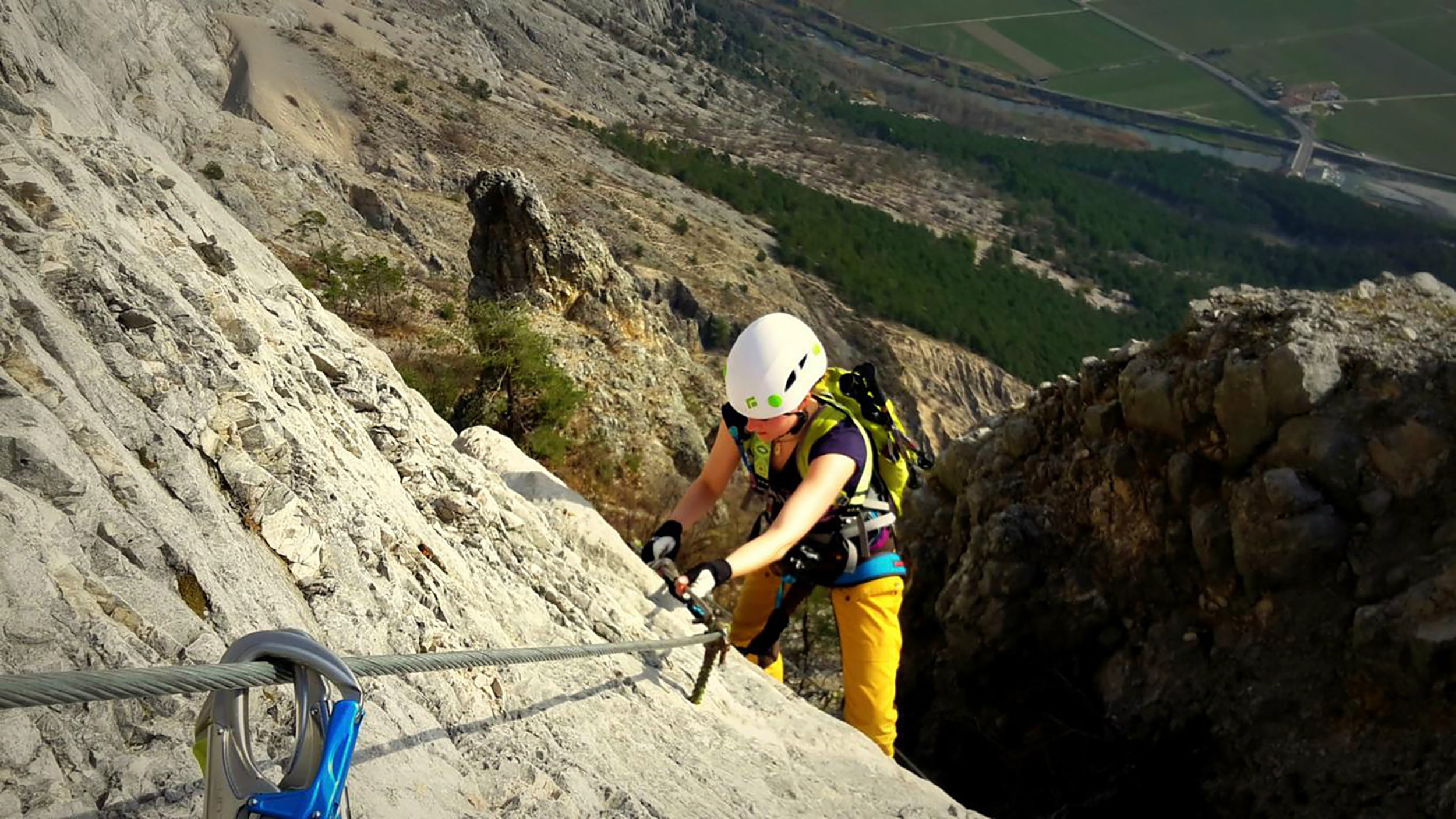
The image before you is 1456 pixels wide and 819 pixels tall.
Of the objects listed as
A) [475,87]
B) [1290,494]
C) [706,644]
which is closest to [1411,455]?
[1290,494]

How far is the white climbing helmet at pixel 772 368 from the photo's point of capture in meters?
5.05

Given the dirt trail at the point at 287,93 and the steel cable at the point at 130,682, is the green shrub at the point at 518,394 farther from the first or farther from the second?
the dirt trail at the point at 287,93

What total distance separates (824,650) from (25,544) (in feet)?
33.9

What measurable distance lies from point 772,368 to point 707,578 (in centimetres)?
130

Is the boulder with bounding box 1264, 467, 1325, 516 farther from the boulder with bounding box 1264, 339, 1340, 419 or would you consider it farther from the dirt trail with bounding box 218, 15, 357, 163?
the dirt trail with bounding box 218, 15, 357, 163

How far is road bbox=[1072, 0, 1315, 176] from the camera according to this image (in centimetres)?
12631

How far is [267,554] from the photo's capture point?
10.9 ft

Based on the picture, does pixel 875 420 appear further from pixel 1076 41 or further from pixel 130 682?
pixel 1076 41

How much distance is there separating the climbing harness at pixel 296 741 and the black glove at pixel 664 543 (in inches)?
Answer: 122

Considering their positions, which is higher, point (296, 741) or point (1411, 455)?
point (296, 741)

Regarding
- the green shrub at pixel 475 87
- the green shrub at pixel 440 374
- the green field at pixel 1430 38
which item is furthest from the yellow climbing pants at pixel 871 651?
the green field at pixel 1430 38

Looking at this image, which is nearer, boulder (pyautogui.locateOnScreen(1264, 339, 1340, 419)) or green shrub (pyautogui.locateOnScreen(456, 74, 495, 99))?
boulder (pyautogui.locateOnScreen(1264, 339, 1340, 419))

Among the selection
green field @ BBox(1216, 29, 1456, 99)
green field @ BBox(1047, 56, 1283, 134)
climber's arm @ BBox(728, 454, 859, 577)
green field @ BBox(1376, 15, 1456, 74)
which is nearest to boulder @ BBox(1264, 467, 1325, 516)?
climber's arm @ BBox(728, 454, 859, 577)

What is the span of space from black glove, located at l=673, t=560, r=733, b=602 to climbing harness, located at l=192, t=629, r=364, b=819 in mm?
2353
